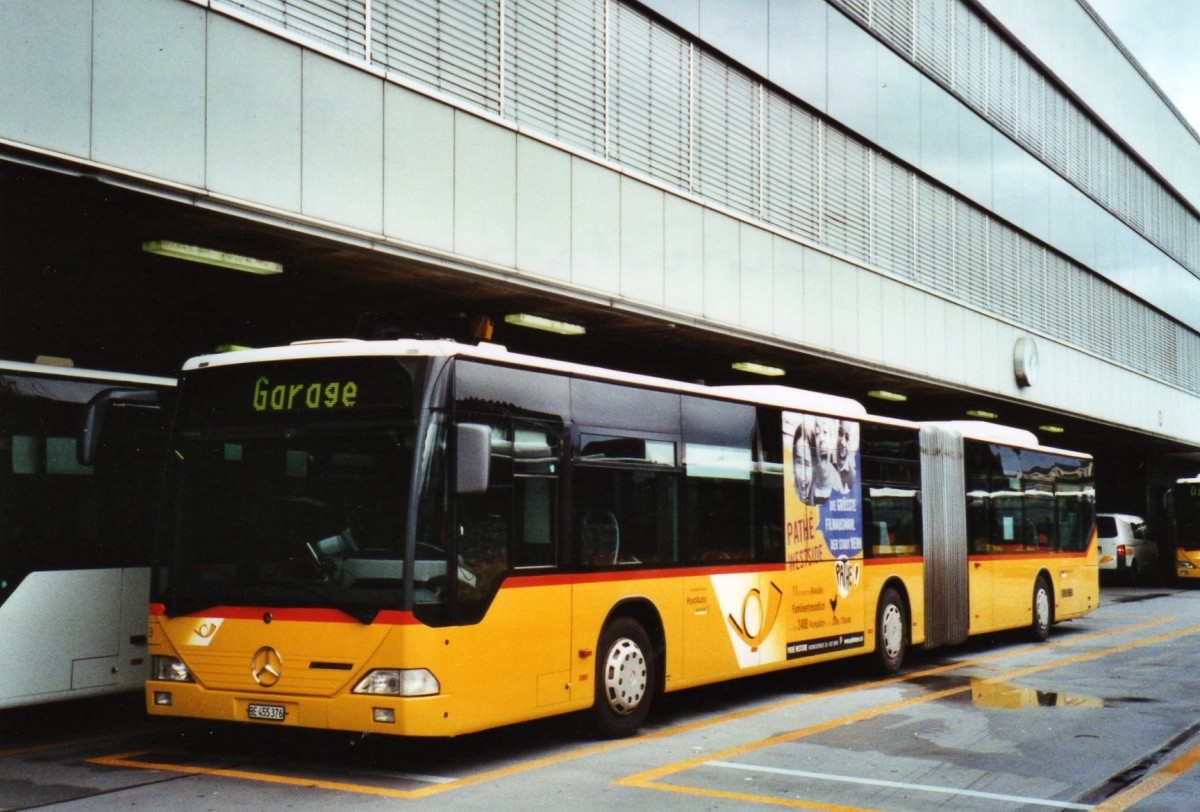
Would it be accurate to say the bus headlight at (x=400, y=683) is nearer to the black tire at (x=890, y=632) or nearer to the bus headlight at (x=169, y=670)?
the bus headlight at (x=169, y=670)

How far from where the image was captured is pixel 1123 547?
36281mm

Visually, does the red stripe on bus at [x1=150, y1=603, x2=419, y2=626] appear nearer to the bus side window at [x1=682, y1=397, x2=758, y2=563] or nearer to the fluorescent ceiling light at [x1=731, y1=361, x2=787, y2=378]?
the bus side window at [x1=682, y1=397, x2=758, y2=563]

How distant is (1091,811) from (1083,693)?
19.2 ft

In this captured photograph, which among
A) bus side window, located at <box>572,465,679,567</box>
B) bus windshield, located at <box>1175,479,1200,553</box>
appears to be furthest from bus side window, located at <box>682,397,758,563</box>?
bus windshield, located at <box>1175,479,1200,553</box>

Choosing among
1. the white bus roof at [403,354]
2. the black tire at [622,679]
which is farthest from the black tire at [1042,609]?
the black tire at [622,679]

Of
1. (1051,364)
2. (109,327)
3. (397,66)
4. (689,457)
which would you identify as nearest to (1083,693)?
(689,457)

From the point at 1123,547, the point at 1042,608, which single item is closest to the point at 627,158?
the point at 1042,608

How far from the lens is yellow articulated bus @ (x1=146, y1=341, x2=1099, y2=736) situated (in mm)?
8062

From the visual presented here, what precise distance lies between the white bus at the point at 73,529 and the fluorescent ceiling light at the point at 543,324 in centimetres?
554

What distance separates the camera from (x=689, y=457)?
36.2 ft

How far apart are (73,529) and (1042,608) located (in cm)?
1467

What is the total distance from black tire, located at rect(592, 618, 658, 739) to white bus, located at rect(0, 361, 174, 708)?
12.7 feet

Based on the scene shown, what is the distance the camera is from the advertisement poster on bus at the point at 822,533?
12.7 meters

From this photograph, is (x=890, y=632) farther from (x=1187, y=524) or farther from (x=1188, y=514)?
(x=1187, y=524)
